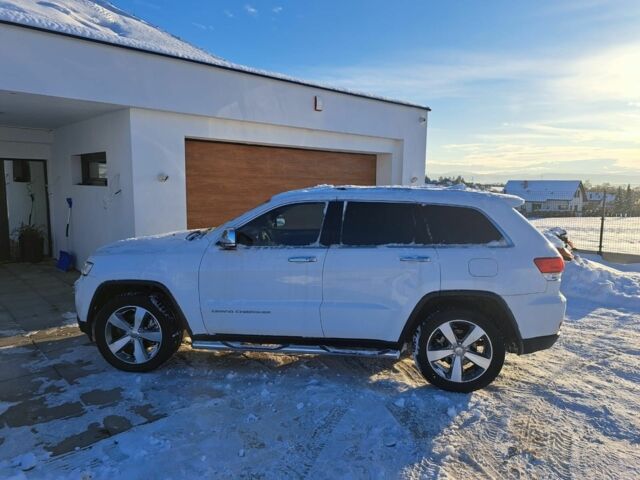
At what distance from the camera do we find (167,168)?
784cm

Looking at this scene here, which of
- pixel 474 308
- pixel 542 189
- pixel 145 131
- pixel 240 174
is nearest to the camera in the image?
pixel 474 308

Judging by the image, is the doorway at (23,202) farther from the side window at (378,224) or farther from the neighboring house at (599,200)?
the neighboring house at (599,200)

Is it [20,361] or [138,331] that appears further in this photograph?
[20,361]

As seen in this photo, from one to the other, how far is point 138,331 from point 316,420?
203 cm

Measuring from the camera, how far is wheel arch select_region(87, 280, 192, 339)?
14.4 feet

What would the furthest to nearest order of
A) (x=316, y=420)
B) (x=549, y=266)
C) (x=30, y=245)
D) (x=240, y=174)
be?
(x=30, y=245), (x=240, y=174), (x=549, y=266), (x=316, y=420)

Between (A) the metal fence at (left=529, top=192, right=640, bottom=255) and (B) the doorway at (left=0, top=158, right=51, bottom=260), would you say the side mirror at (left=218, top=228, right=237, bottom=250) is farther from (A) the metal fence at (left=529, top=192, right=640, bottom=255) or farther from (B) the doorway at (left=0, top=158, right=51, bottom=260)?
(A) the metal fence at (left=529, top=192, right=640, bottom=255)

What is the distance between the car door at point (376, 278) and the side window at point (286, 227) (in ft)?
1.00

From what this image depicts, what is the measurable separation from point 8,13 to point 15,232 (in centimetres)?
616

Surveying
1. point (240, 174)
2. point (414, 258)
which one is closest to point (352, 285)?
point (414, 258)

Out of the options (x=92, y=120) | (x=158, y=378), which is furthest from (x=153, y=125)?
(x=158, y=378)

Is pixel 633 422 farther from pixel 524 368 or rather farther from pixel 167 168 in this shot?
pixel 167 168

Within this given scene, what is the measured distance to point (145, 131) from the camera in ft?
24.5

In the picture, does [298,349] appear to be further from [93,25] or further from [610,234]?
[610,234]
